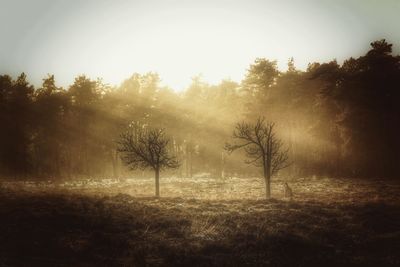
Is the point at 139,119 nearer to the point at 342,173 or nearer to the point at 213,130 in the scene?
the point at 213,130

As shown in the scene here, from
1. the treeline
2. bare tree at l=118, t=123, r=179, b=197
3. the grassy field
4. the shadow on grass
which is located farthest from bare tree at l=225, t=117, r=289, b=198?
the treeline

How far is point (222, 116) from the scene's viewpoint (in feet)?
172

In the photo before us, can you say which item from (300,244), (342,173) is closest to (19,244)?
(300,244)

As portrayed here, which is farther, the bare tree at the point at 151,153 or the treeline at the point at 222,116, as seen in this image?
the treeline at the point at 222,116

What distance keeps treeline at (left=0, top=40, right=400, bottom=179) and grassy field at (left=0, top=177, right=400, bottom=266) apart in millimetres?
17644

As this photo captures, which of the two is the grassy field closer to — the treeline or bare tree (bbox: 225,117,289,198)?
bare tree (bbox: 225,117,289,198)

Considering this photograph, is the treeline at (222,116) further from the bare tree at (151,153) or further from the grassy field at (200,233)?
the bare tree at (151,153)

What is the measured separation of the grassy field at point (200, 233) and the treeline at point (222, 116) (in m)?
17.6

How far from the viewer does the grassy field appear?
452 inches

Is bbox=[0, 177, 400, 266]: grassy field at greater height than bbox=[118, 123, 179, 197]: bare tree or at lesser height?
lesser

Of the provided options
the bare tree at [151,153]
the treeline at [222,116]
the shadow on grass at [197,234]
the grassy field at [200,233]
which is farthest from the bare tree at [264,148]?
the treeline at [222,116]

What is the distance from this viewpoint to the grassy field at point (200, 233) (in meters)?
11.5

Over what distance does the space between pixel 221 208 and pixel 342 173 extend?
26.3 metres

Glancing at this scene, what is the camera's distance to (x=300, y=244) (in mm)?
13141
